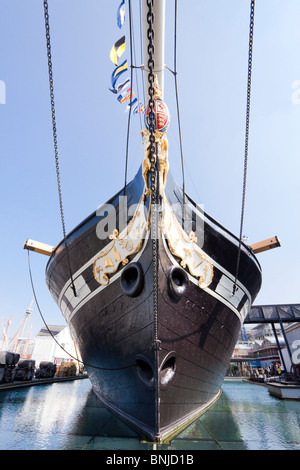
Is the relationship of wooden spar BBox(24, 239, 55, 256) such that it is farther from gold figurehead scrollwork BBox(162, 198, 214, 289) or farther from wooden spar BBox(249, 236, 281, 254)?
wooden spar BBox(249, 236, 281, 254)

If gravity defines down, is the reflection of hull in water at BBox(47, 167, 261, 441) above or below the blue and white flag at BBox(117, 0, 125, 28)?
below

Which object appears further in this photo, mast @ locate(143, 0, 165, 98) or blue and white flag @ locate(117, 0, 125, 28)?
blue and white flag @ locate(117, 0, 125, 28)

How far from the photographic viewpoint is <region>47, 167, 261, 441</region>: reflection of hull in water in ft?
11.3

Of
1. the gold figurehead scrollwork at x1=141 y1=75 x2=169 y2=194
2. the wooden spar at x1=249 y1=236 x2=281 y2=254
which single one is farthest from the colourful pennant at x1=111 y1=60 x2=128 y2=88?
the wooden spar at x1=249 y1=236 x2=281 y2=254

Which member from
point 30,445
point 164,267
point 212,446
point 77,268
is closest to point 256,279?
point 164,267

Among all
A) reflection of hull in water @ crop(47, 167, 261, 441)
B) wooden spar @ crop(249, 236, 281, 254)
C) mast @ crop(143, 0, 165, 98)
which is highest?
mast @ crop(143, 0, 165, 98)

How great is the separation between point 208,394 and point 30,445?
344 cm

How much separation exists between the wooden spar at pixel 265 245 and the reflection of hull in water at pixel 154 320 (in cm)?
35

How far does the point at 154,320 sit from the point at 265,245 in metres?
3.62

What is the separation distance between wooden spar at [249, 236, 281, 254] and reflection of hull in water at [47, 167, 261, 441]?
35cm

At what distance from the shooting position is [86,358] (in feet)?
17.0
